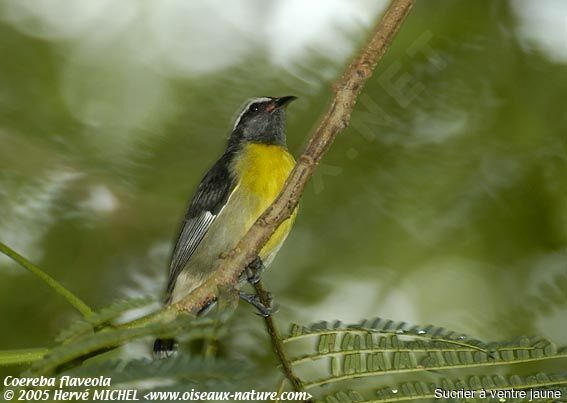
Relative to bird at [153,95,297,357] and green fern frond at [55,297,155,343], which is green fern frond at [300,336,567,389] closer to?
green fern frond at [55,297,155,343]

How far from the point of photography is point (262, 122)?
190 inches

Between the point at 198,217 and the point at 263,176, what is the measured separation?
0.43 meters

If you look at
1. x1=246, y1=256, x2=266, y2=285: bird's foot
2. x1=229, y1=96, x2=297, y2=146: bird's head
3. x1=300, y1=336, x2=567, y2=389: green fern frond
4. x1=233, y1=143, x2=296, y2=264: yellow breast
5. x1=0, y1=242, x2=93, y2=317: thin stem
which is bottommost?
x1=300, y1=336, x2=567, y2=389: green fern frond

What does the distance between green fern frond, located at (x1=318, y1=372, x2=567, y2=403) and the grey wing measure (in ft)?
7.25

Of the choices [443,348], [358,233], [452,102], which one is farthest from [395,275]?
[443,348]

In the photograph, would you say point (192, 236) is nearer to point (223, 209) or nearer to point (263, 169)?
point (223, 209)

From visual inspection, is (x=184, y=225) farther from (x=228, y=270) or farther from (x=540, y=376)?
(x=540, y=376)

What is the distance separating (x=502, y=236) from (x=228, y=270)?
270 centimetres

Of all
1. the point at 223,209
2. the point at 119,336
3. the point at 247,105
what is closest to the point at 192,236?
the point at 223,209

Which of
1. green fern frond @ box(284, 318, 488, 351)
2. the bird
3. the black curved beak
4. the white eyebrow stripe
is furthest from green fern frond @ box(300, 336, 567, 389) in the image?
the white eyebrow stripe

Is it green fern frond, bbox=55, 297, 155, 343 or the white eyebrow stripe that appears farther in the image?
the white eyebrow stripe

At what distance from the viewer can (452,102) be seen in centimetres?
434

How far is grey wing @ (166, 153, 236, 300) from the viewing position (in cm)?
413

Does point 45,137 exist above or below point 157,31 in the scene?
below
